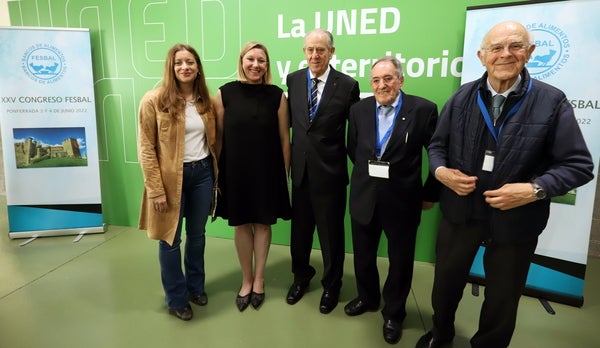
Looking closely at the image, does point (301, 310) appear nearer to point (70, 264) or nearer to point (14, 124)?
point (70, 264)

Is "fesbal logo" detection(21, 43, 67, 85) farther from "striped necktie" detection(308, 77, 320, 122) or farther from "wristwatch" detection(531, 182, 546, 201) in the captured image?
"wristwatch" detection(531, 182, 546, 201)

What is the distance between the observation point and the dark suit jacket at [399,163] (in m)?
2.01

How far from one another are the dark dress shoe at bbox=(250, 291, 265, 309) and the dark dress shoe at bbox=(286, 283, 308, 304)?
7.4 inches

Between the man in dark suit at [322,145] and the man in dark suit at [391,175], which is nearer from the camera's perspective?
the man in dark suit at [391,175]

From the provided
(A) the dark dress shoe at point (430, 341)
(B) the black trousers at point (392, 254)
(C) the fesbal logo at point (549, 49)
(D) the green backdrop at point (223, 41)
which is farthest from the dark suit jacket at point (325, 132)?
(C) the fesbal logo at point (549, 49)

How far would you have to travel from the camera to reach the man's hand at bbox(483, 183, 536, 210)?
1474 mm

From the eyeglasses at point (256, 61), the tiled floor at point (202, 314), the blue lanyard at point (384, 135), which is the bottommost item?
the tiled floor at point (202, 314)

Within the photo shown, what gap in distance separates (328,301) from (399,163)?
112 cm

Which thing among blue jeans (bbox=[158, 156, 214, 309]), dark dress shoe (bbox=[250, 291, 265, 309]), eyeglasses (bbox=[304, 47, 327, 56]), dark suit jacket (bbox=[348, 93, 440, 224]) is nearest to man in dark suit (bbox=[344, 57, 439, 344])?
dark suit jacket (bbox=[348, 93, 440, 224])

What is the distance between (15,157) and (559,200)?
4.79 metres

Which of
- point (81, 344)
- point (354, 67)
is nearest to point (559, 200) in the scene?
point (354, 67)

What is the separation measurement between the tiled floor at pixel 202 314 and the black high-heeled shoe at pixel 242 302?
4cm

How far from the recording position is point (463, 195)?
5.47 ft

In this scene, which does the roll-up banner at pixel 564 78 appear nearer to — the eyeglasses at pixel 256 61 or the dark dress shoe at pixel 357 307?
the dark dress shoe at pixel 357 307
